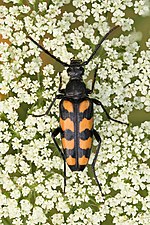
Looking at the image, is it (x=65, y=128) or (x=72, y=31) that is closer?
(x=65, y=128)

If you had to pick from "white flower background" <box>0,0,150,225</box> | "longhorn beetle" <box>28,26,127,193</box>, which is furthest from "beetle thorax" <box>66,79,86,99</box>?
"white flower background" <box>0,0,150,225</box>

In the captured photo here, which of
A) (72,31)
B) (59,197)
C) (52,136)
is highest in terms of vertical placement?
(72,31)

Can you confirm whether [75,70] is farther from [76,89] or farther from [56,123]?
[56,123]

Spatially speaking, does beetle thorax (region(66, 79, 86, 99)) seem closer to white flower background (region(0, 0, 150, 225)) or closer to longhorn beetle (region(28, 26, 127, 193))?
longhorn beetle (region(28, 26, 127, 193))

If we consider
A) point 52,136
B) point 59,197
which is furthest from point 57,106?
point 59,197

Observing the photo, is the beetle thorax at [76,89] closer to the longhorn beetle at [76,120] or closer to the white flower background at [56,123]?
the longhorn beetle at [76,120]

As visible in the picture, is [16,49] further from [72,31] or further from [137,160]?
[137,160]

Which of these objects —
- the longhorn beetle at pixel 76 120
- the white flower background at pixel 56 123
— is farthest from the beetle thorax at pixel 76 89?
the white flower background at pixel 56 123
